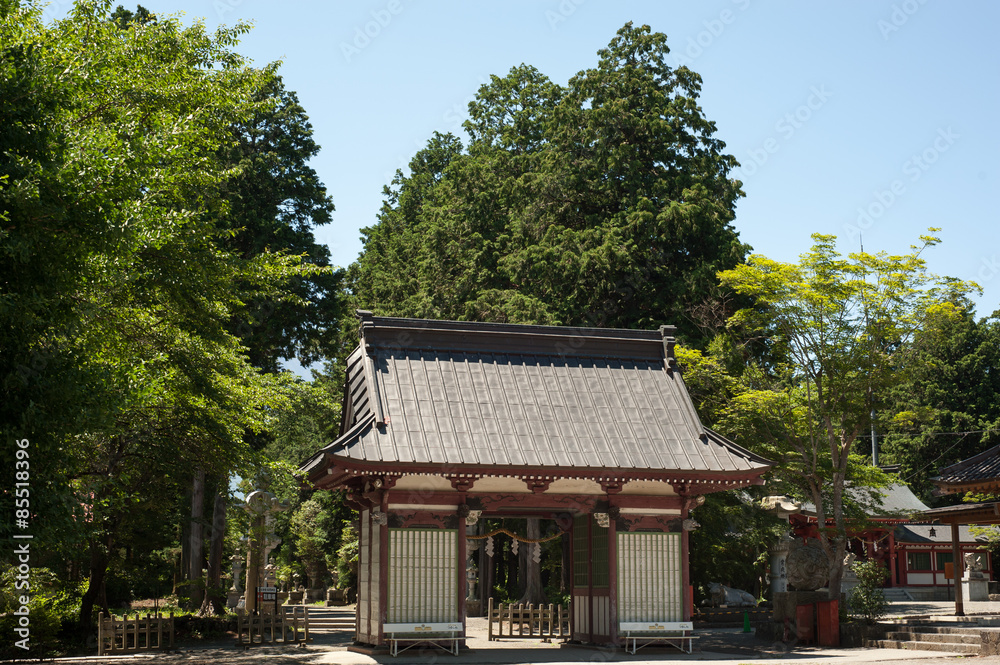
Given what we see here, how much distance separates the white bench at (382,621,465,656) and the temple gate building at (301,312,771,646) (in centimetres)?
21

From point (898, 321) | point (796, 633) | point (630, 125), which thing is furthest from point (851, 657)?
point (630, 125)

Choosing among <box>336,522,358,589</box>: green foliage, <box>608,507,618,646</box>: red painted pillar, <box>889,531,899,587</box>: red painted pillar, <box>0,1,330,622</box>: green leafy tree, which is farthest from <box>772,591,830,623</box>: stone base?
<box>889,531,899,587</box>: red painted pillar

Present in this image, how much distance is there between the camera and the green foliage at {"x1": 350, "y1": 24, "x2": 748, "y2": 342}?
30328mm

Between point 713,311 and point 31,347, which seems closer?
point 31,347

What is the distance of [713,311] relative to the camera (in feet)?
95.2

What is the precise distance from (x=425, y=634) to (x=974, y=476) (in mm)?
12422

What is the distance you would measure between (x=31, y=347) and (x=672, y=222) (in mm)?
23285

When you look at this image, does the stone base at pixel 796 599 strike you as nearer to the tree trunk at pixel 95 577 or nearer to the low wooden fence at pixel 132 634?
the low wooden fence at pixel 132 634

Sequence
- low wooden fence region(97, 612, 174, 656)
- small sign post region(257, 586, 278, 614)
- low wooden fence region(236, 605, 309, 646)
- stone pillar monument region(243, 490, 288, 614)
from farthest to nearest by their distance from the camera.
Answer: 1. stone pillar monument region(243, 490, 288, 614)
2. small sign post region(257, 586, 278, 614)
3. low wooden fence region(236, 605, 309, 646)
4. low wooden fence region(97, 612, 174, 656)

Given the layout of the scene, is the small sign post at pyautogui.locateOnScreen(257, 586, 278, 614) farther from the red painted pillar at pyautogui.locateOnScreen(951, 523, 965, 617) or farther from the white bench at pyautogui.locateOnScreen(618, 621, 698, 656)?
the red painted pillar at pyautogui.locateOnScreen(951, 523, 965, 617)

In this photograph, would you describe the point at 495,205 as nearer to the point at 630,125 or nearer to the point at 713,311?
the point at 630,125

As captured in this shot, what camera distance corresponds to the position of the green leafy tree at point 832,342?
22.5 meters

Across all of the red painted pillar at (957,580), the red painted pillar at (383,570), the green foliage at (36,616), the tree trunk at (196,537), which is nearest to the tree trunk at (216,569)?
the tree trunk at (196,537)

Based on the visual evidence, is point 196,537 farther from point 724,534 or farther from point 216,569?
point 724,534
